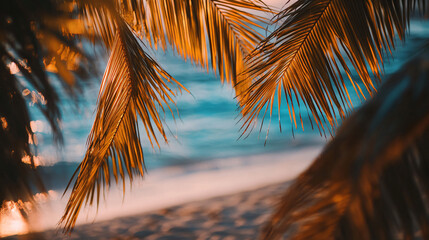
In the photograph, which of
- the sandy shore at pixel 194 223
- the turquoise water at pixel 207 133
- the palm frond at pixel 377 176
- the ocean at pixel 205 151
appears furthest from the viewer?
the turquoise water at pixel 207 133

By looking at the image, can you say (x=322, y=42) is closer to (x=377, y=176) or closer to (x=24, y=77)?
(x=377, y=176)

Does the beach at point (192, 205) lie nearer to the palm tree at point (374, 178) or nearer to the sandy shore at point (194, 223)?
the sandy shore at point (194, 223)

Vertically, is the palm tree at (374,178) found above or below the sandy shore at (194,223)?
above

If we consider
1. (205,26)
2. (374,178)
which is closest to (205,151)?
(205,26)

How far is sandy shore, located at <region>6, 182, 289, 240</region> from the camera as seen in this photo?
1.74 metres

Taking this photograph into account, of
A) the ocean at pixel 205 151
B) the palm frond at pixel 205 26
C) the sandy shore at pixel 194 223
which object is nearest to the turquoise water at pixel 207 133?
the ocean at pixel 205 151

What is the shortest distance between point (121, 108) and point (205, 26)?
457mm

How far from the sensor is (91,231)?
71.9 inches

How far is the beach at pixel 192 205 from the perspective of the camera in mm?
1759

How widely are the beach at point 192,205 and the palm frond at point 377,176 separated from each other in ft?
3.60

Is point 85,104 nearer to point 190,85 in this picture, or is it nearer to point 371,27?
point 371,27

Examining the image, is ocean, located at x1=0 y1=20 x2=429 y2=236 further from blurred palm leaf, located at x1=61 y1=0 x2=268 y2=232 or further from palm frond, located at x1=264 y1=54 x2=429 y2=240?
palm frond, located at x1=264 y1=54 x2=429 y2=240

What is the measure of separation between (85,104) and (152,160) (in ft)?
5.01

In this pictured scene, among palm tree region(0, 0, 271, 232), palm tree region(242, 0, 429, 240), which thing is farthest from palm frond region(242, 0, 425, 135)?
palm tree region(242, 0, 429, 240)
